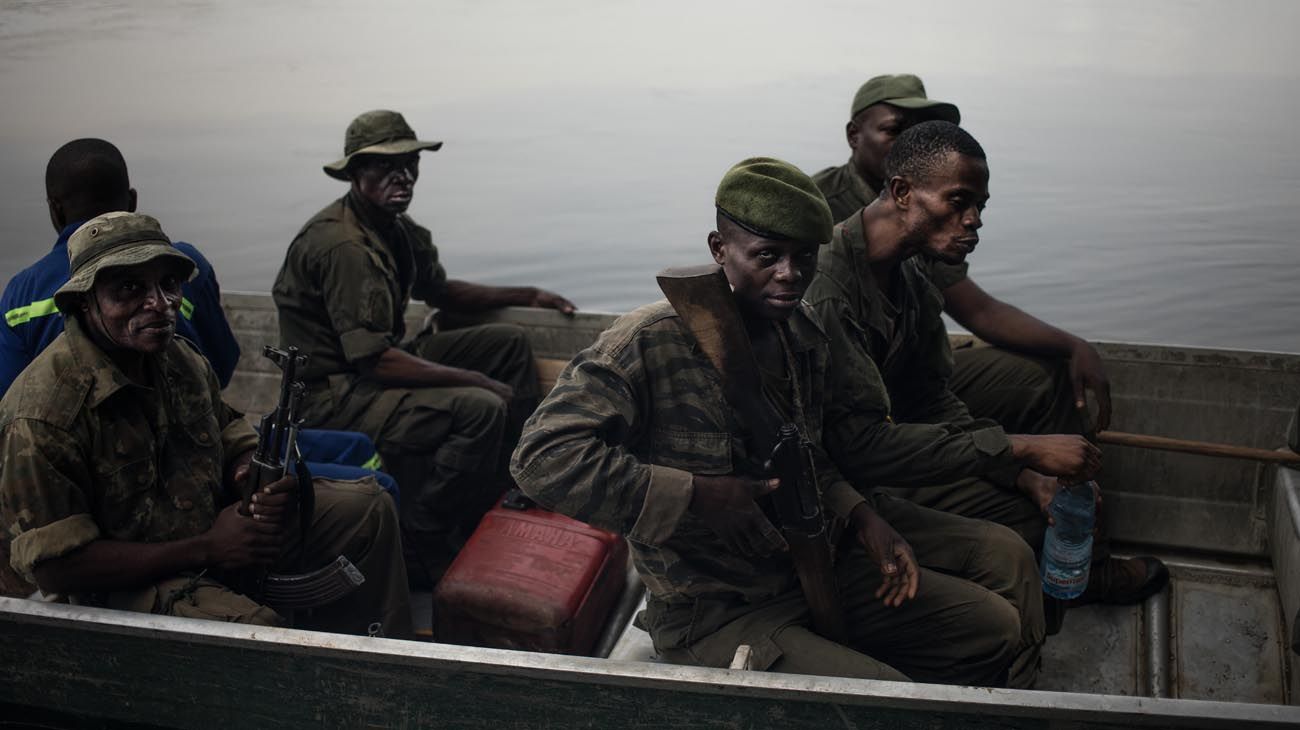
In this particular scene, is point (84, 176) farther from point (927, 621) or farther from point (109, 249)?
point (927, 621)

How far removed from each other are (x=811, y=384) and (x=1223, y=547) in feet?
6.56

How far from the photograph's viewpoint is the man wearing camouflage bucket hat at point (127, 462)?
7.70 ft

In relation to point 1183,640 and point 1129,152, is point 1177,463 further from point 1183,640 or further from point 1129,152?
point 1129,152

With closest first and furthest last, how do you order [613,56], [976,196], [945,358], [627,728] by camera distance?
[627,728] → [976,196] → [945,358] → [613,56]

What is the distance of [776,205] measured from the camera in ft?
7.20

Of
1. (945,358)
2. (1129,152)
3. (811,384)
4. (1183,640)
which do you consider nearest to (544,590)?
(811,384)

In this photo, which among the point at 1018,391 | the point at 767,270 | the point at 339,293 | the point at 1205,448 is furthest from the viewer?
the point at 339,293

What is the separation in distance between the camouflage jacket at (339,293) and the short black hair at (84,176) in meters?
0.74

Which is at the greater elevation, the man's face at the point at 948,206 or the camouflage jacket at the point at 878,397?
the man's face at the point at 948,206

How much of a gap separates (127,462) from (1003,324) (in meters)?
2.66

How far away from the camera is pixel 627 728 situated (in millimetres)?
2229

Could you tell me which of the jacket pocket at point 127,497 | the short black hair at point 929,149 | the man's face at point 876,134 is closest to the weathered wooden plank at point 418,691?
the jacket pocket at point 127,497

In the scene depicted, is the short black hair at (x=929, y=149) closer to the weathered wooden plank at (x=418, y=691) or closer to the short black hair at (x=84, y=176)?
the weathered wooden plank at (x=418, y=691)

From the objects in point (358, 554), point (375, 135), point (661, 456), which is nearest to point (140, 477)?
point (358, 554)
